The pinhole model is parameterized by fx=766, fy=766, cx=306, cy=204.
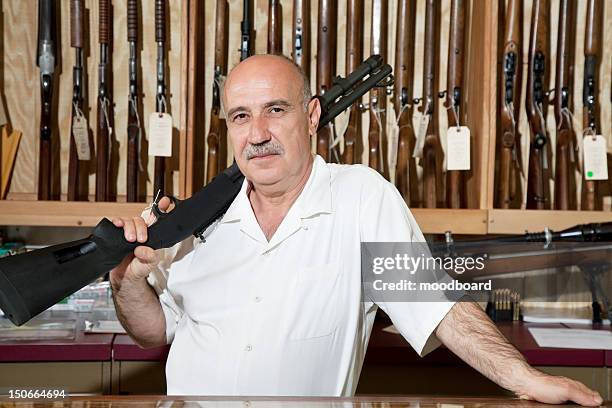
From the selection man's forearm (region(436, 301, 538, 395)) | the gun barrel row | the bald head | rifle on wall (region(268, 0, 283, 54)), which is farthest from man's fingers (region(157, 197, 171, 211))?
rifle on wall (region(268, 0, 283, 54))

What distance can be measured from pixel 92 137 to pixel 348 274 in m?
1.74

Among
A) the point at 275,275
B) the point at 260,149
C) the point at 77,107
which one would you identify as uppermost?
the point at 77,107

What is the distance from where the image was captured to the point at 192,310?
1.82 meters

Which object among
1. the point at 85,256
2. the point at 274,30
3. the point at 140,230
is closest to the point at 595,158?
the point at 274,30

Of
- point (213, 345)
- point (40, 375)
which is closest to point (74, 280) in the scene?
point (213, 345)

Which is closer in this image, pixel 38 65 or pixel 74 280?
pixel 74 280

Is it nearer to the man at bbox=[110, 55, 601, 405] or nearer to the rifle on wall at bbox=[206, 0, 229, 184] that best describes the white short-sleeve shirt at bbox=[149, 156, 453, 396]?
the man at bbox=[110, 55, 601, 405]

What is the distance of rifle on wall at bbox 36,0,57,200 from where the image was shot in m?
2.94

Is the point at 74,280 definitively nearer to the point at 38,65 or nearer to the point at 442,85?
→ the point at 38,65

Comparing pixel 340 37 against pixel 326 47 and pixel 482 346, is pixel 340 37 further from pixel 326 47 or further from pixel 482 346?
pixel 482 346

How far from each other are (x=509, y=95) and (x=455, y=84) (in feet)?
0.69

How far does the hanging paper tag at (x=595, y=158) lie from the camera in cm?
289

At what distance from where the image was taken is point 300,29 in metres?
2.98

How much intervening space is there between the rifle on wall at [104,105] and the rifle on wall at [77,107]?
0.06 m
